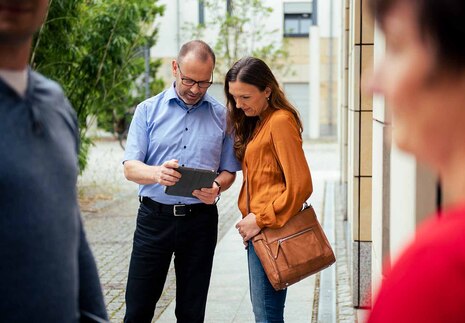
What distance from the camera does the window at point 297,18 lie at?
146 ft

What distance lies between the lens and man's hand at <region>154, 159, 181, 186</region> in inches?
167

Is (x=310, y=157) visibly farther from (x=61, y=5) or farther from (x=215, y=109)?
(x=215, y=109)

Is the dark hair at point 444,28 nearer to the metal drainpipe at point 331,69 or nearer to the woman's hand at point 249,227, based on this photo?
the woman's hand at point 249,227

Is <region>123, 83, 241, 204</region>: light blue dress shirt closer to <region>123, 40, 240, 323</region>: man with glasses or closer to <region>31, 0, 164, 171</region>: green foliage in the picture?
<region>123, 40, 240, 323</region>: man with glasses

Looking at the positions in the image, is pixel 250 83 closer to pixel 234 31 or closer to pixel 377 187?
pixel 377 187

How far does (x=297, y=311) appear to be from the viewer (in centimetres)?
699

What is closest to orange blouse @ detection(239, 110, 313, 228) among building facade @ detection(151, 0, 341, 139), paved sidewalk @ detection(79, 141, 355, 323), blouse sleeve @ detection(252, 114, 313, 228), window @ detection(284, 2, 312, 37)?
blouse sleeve @ detection(252, 114, 313, 228)

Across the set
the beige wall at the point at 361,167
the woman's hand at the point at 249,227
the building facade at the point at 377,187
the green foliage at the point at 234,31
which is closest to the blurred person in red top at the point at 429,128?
the building facade at the point at 377,187

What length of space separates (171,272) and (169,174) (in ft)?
15.9

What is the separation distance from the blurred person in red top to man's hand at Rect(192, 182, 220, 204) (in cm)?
332

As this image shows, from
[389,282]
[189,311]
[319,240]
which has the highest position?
[389,282]

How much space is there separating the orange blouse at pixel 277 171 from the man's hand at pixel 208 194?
0.23 m

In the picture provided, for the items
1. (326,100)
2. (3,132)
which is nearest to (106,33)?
(3,132)

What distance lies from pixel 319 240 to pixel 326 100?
4009cm
